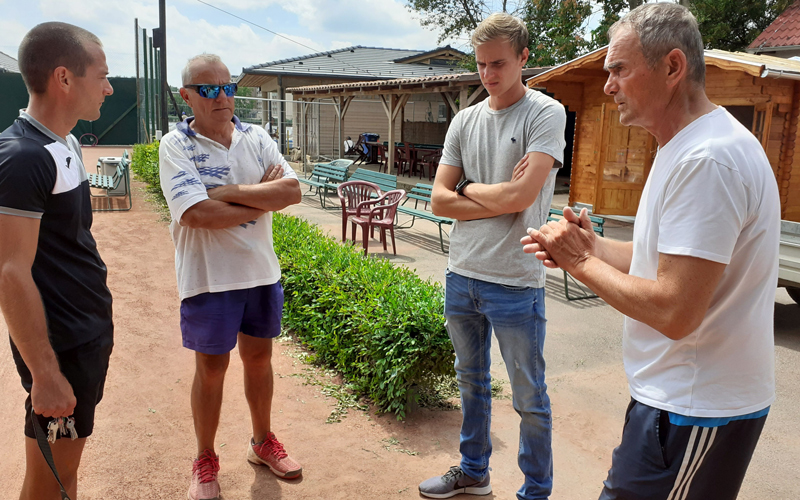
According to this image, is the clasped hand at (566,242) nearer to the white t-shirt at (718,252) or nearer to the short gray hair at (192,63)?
the white t-shirt at (718,252)

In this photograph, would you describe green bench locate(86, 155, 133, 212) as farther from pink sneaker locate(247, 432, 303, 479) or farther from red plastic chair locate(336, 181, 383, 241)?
pink sneaker locate(247, 432, 303, 479)

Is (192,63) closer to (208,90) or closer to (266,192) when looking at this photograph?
(208,90)

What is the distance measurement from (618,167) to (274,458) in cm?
1085

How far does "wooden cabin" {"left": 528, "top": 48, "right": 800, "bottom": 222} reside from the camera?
9039 mm

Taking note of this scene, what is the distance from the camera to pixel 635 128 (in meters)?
11.9

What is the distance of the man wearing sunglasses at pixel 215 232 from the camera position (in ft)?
8.61

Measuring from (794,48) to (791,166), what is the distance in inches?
264

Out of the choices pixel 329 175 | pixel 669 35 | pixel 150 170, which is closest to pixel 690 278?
pixel 669 35

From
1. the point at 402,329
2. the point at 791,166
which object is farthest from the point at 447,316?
the point at 791,166

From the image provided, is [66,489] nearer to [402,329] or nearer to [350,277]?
[402,329]

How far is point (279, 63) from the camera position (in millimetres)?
25609

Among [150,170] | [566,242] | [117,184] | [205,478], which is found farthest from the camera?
[150,170]

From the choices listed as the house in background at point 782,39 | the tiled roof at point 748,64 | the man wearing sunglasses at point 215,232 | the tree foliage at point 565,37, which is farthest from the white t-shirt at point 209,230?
the tree foliage at point 565,37

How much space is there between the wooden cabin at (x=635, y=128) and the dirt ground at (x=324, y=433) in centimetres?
523
